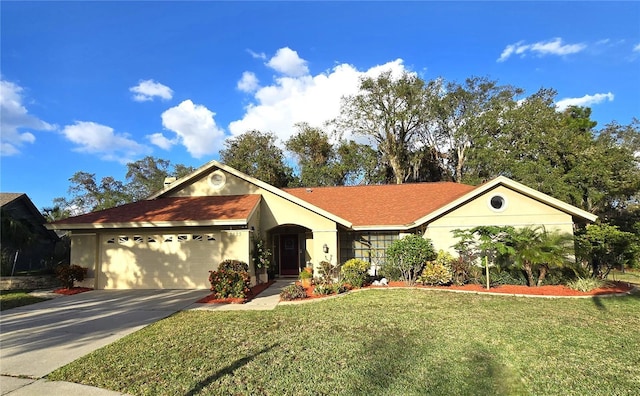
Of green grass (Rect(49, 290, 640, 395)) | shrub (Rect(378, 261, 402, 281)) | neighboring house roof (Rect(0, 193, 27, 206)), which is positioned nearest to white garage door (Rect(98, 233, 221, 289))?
green grass (Rect(49, 290, 640, 395))

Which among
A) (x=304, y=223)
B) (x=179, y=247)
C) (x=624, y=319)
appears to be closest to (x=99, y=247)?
(x=179, y=247)

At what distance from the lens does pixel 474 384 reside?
462 cm

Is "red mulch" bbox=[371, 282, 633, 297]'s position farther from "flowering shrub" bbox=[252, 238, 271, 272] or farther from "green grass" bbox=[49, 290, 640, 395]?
"flowering shrub" bbox=[252, 238, 271, 272]

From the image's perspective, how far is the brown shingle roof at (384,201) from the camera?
15.6 metres

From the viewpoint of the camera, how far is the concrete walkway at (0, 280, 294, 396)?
197 inches

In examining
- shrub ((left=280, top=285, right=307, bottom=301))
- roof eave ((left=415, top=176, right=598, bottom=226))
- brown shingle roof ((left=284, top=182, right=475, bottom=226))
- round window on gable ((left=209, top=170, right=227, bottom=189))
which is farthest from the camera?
round window on gable ((left=209, top=170, right=227, bottom=189))

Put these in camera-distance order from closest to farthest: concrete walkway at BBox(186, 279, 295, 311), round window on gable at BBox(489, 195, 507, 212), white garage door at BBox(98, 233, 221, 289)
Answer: concrete walkway at BBox(186, 279, 295, 311) < white garage door at BBox(98, 233, 221, 289) < round window on gable at BBox(489, 195, 507, 212)

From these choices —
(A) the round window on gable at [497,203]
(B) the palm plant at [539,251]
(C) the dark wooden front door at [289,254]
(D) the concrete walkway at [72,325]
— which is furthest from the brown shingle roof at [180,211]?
(B) the palm plant at [539,251]

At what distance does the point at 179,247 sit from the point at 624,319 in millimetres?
13889

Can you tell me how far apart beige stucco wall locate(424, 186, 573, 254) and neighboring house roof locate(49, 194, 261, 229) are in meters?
7.82

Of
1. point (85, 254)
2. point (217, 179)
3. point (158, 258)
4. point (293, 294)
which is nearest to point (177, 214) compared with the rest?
point (158, 258)

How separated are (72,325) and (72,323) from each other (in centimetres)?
24

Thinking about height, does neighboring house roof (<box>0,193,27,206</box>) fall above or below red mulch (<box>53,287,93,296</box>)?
above

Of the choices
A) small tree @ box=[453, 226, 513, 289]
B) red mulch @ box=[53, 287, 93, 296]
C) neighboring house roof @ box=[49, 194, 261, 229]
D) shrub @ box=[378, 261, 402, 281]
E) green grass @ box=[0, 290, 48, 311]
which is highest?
neighboring house roof @ box=[49, 194, 261, 229]
